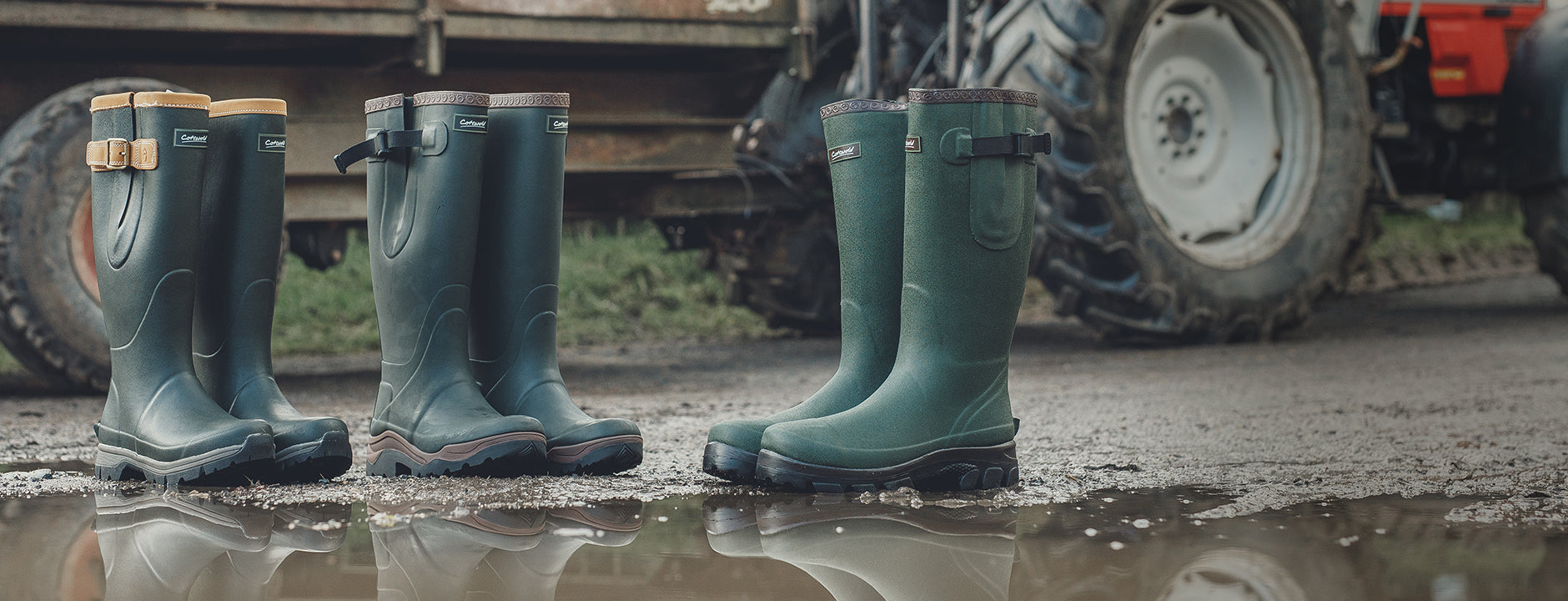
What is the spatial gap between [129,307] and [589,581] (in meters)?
1.03

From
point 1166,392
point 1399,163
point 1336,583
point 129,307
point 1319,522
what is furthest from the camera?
point 1399,163

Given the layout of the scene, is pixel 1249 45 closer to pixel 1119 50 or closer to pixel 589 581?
pixel 1119 50

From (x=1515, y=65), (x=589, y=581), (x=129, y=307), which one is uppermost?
(x=1515, y=65)

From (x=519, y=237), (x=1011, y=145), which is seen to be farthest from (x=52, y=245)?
(x=1011, y=145)

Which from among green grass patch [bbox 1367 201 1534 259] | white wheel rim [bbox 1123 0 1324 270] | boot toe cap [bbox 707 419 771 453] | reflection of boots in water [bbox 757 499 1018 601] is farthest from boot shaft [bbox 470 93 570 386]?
green grass patch [bbox 1367 201 1534 259]

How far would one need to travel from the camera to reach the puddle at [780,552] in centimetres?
129

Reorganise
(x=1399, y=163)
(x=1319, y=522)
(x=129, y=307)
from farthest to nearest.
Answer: (x=1399, y=163) → (x=129, y=307) → (x=1319, y=522)

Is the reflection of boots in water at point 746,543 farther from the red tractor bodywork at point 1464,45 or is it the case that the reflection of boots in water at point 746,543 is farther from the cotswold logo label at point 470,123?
the red tractor bodywork at point 1464,45

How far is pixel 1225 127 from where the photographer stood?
14.0ft

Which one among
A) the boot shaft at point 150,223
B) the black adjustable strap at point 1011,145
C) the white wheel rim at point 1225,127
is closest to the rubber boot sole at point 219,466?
the boot shaft at point 150,223

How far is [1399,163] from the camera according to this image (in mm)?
5352

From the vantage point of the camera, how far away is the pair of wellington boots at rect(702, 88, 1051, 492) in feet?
6.02

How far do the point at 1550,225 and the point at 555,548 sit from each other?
4368 mm

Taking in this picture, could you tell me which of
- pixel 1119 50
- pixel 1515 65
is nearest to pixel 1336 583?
pixel 1119 50
